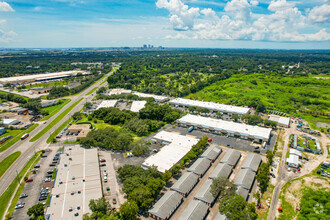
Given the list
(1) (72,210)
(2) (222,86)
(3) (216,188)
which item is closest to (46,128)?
(1) (72,210)

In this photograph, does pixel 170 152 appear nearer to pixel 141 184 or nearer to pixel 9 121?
pixel 141 184

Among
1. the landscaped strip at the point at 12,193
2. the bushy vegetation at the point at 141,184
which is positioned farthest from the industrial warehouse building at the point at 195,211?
the landscaped strip at the point at 12,193

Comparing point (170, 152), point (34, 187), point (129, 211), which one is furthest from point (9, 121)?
point (129, 211)

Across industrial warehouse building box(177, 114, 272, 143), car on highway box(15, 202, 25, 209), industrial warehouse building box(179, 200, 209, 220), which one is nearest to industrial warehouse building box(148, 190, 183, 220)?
industrial warehouse building box(179, 200, 209, 220)

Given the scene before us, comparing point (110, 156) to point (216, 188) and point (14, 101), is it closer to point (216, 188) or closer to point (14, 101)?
point (216, 188)

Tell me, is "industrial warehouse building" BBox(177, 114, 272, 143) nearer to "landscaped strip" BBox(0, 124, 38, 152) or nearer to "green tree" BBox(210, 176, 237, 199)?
"green tree" BBox(210, 176, 237, 199)

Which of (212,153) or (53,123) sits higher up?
(212,153)
